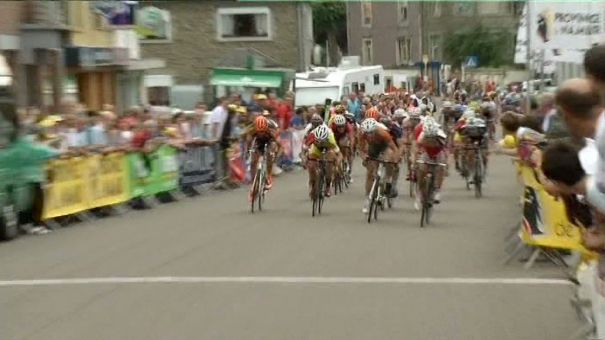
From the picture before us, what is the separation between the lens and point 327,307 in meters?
10.8

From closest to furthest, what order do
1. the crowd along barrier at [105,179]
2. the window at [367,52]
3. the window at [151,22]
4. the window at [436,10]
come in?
1. the crowd along barrier at [105,179]
2. the window at [151,22]
3. the window at [436,10]
4. the window at [367,52]

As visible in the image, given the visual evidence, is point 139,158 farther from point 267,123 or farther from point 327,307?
point 327,307

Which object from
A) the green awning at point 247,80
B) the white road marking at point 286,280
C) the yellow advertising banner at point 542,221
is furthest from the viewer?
the green awning at point 247,80

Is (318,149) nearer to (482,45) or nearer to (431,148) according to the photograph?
(431,148)

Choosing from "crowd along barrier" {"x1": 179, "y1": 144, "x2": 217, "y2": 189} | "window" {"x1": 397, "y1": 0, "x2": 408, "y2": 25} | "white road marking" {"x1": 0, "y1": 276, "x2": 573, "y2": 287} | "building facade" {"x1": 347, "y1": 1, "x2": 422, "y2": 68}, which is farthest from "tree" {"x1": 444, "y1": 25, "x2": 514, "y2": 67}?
"white road marking" {"x1": 0, "y1": 276, "x2": 573, "y2": 287}

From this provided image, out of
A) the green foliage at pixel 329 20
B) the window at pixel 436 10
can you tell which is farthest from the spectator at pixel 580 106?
the green foliage at pixel 329 20

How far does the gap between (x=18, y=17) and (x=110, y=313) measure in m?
25.2

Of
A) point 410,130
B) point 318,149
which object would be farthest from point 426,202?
point 410,130

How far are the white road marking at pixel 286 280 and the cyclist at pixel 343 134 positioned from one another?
1203 cm

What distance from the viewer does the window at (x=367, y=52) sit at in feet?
291

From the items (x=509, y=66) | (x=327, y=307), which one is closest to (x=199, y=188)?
(x=327, y=307)

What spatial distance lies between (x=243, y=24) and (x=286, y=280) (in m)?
47.2

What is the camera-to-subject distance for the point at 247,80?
150ft

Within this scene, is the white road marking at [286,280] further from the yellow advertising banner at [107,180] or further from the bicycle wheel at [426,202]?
the yellow advertising banner at [107,180]
